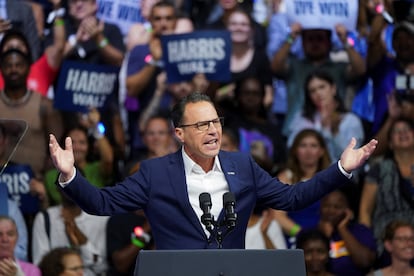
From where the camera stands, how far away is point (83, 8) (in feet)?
33.9

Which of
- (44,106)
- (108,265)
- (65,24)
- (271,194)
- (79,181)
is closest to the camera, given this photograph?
(79,181)

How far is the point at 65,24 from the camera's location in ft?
34.3

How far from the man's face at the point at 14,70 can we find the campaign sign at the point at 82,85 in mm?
287

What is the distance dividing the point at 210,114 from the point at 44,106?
13.2 feet

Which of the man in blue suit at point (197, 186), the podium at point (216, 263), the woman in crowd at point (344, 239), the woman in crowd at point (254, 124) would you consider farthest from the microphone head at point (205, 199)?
the woman in crowd at point (254, 124)

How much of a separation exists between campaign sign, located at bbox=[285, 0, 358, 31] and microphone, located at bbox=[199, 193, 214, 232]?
185 inches

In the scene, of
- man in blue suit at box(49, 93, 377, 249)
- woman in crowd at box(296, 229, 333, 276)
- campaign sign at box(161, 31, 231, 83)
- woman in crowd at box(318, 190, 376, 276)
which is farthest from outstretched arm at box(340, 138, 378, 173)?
campaign sign at box(161, 31, 231, 83)

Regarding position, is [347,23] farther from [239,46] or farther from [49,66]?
[49,66]

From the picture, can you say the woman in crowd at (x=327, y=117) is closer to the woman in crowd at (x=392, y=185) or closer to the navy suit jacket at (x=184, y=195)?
the woman in crowd at (x=392, y=185)

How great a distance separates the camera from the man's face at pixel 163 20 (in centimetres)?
1032

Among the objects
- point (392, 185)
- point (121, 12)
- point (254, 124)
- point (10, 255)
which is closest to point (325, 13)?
point (254, 124)

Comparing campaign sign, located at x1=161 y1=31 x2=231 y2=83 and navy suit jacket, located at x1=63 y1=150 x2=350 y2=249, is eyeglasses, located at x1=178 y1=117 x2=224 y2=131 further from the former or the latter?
campaign sign, located at x1=161 y1=31 x2=231 y2=83

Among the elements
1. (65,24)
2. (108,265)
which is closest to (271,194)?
(108,265)

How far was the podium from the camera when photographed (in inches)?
202
